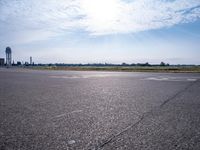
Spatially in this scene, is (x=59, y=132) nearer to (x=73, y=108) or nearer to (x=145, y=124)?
(x=145, y=124)

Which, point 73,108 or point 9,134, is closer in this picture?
point 9,134

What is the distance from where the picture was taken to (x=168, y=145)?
158 inches

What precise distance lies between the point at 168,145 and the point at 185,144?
275 mm

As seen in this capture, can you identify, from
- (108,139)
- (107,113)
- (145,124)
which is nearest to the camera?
(108,139)

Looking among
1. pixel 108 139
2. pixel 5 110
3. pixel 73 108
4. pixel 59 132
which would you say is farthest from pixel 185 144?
pixel 5 110

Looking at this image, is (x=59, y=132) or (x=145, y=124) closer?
(x=59, y=132)

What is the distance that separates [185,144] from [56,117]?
10.2 ft

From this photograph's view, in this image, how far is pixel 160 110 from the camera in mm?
7164

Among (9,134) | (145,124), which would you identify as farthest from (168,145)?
(9,134)

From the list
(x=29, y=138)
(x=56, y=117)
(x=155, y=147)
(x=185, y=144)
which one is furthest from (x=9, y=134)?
(x=185, y=144)

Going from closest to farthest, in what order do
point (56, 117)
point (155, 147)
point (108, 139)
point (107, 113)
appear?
point (155, 147)
point (108, 139)
point (56, 117)
point (107, 113)

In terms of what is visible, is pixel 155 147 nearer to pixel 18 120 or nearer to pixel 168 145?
pixel 168 145

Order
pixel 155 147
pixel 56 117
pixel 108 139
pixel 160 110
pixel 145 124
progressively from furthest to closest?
pixel 160 110
pixel 56 117
pixel 145 124
pixel 108 139
pixel 155 147

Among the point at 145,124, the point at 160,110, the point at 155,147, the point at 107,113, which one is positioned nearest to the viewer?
the point at 155,147
